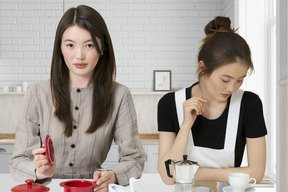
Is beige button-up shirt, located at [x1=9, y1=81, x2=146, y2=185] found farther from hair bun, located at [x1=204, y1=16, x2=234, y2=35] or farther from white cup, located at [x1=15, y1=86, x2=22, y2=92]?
white cup, located at [x1=15, y1=86, x2=22, y2=92]

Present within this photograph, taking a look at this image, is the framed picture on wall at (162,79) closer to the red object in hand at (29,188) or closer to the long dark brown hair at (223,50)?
the long dark brown hair at (223,50)

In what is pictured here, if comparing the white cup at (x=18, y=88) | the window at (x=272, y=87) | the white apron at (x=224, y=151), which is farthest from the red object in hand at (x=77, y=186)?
the white cup at (x=18, y=88)

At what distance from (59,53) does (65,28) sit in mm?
157

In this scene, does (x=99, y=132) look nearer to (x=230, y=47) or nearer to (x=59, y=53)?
(x=59, y=53)

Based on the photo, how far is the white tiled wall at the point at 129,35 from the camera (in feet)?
15.7

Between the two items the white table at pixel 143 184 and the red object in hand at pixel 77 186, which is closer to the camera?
the red object in hand at pixel 77 186

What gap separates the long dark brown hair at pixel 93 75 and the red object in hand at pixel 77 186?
47 cm

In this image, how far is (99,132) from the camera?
1812mm

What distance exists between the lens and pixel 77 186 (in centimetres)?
134

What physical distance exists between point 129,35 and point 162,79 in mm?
792

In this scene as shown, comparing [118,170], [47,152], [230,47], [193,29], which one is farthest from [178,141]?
[193,29]

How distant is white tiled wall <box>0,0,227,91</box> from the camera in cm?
478
